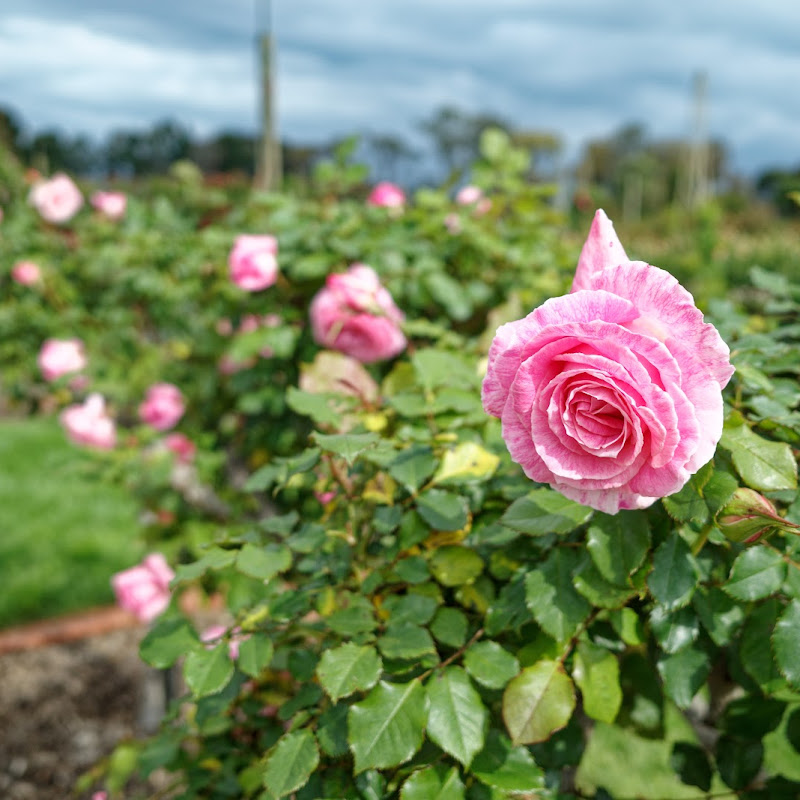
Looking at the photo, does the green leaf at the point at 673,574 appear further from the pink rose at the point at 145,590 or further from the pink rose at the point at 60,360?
the pink rose at the point at 60,360

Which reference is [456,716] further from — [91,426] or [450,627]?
[91,426]

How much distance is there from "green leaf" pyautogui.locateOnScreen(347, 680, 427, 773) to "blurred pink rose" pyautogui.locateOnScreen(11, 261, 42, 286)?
2.98 m

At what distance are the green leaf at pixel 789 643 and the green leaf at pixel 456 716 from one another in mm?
269

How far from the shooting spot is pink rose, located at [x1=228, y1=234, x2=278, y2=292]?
1821 mm

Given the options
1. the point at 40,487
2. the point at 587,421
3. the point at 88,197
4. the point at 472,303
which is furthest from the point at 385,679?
the point at 40,487

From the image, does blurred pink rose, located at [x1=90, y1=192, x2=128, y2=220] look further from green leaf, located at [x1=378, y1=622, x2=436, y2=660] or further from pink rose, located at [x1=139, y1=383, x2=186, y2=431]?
green leaf, located at [x1=378, y1=622, x2=436, y2=660]

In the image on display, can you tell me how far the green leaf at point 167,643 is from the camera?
2.98 ft

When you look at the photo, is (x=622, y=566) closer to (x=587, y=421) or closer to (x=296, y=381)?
(x=587, y=421)

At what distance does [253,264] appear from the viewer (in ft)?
5.98

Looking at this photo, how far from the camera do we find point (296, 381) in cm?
192

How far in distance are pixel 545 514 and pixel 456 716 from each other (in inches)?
7.9

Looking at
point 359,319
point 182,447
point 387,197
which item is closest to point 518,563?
point 359,319

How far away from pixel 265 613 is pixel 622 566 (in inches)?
16.6

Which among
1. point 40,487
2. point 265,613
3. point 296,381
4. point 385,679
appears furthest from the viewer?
point 40,487
